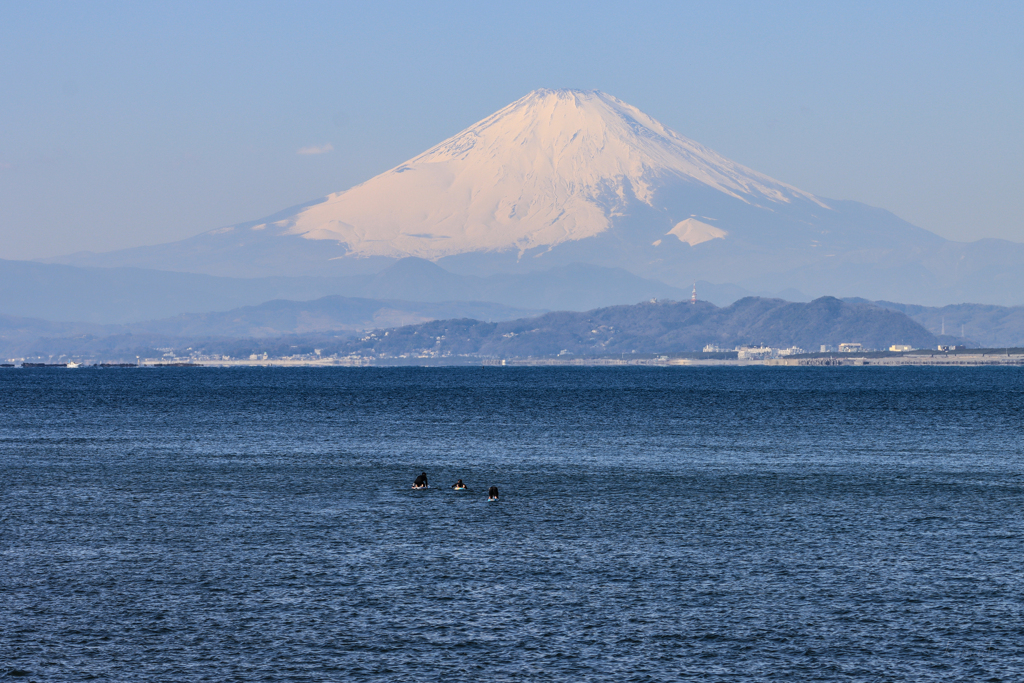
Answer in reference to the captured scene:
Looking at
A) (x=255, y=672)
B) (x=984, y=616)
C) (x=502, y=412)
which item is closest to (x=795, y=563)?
(x=984, y=616)

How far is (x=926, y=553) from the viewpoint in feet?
124

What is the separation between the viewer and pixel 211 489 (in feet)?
179

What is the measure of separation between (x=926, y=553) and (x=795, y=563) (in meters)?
4.87

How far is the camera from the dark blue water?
88.1 ft

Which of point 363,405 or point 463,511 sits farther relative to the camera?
point 363,405

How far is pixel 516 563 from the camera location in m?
36.7

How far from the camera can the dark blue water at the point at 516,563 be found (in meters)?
26.8

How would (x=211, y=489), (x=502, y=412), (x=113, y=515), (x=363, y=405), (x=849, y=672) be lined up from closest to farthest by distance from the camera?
(x=849, y=672) → (x=113, y=515) → (x=211, y=489) → (x=502, y=412) → (x=363, y=405)

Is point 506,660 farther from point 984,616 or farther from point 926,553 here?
point 926,553

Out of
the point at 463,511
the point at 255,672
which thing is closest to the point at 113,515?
the point at 463,511

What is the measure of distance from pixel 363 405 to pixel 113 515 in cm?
9515

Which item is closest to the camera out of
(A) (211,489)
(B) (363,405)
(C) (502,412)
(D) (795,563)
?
(D) (795,563)

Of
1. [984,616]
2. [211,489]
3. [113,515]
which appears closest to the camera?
[984,616]

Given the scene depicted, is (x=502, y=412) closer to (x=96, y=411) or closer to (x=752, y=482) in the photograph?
(x=96, y=411)
